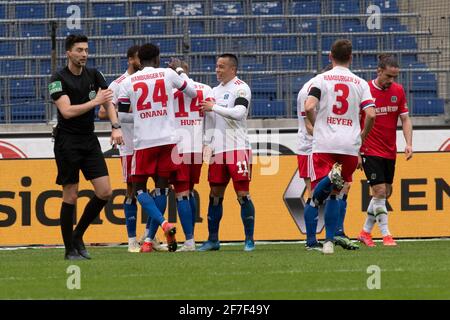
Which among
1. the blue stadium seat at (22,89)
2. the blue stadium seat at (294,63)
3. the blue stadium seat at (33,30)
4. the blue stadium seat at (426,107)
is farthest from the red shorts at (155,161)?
the blue stadium seat at (33,30)

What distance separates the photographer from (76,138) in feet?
35.6

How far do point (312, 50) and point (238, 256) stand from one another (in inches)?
404

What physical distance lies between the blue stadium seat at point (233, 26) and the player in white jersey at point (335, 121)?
33.8 ft

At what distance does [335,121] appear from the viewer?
1126 centimetres

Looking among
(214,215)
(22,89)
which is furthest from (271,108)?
(214,215)

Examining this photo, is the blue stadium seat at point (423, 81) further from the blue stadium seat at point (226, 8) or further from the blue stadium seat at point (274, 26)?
the blue stadium seat at point (226, 8)

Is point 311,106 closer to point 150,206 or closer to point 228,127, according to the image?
point 228,127

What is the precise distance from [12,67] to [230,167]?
8738mm

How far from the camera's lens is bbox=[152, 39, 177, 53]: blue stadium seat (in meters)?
20.7

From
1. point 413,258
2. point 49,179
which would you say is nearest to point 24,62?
point 49,179
